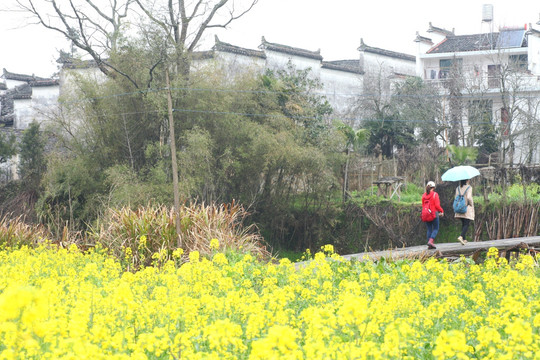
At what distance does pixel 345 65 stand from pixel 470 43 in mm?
6260

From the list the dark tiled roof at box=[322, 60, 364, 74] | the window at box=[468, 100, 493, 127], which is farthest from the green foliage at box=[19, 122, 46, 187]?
the window at box=[468, 100, 493, 127]

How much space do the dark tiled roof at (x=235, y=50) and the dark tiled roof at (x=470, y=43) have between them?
10295mm

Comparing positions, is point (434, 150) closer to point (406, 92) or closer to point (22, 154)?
point (406, 92)

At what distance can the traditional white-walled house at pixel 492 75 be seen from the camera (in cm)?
2397

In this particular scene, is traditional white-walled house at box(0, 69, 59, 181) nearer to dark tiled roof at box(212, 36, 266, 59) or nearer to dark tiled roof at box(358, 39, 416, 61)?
dark tiled roof at box(212, 36, 266, 59)

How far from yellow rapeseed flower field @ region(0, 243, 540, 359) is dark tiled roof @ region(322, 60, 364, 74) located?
63.5 feet

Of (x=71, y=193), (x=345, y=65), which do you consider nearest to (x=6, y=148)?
(x=71, y=193)

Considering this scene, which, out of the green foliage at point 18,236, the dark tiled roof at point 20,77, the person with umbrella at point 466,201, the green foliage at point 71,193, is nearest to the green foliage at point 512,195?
the person with umbrella at point 466,201

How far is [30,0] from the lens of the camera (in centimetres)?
1792

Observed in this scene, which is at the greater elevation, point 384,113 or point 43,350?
point 384,113

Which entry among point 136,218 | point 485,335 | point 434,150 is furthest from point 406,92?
point 485,335

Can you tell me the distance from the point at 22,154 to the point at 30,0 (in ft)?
16.0

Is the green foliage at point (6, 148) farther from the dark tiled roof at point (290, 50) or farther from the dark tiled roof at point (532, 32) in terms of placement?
the dark tiled roof at point (532, 32)

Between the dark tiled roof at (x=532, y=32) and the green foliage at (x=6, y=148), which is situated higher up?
the dark tiled roof at (x=532, y=32)
